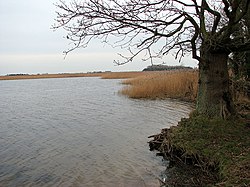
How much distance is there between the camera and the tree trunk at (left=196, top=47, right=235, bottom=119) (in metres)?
7.53

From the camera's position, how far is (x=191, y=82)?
19.4 metres

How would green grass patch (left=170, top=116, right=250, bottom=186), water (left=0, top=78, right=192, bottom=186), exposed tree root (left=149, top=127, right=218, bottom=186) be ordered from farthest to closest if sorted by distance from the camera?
water (left=0, top=78, right=192, bottom=186)
exposed tree root (left=149, top=127, right=218, bottom=186)
green grass patch (left=170, top=116, right=250, bottom=186)

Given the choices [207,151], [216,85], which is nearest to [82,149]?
[207,151]

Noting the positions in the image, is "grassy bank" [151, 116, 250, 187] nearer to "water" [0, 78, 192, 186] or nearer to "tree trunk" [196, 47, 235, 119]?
"tree trunk" [196, 47, 235, 119]

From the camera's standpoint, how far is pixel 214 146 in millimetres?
6270

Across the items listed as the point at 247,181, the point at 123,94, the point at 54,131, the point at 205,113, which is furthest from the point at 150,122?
the point at 123,94

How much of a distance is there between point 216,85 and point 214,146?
6.16ft

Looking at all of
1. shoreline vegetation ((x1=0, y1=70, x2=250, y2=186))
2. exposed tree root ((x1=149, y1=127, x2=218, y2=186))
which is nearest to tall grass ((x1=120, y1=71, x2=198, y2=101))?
shoreline vegetation ((x1=0, y1=70, x2=250, y2=186))

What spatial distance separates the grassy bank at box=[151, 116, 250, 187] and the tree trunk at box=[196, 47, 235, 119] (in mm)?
327

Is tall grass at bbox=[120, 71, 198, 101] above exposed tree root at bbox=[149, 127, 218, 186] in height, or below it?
above

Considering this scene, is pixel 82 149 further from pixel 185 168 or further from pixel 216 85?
pixel 216 85

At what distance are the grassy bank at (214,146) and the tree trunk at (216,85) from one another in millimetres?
327

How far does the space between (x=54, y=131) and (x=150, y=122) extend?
12.3 ft

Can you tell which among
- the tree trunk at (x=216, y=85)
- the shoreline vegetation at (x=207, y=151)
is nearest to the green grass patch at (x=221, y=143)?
the shoreline vegetation at (x=207, y=151)
